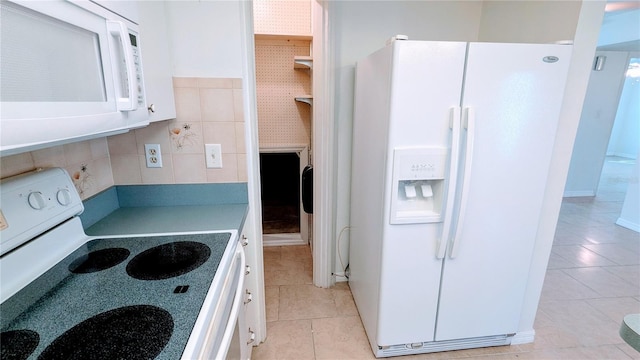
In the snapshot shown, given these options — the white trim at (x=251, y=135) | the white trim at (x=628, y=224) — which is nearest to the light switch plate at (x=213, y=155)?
the white trim at (x=251, y=135)

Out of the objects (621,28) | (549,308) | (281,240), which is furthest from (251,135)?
(621,28)

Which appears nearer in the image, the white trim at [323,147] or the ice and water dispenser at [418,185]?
the ice and water dispenser at [418,185]

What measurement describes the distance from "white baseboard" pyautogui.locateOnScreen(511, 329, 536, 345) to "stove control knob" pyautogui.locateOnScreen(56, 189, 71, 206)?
243cm

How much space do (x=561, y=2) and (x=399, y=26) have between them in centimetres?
91

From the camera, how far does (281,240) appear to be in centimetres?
329

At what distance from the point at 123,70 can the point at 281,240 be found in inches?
102

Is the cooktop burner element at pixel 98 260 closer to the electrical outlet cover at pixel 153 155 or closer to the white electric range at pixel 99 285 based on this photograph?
the white electric range at pixel 99 285

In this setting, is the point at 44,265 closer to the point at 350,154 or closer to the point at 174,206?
the point at 174,206

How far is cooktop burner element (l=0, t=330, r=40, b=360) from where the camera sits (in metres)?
0.63

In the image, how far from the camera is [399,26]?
6.91 ft

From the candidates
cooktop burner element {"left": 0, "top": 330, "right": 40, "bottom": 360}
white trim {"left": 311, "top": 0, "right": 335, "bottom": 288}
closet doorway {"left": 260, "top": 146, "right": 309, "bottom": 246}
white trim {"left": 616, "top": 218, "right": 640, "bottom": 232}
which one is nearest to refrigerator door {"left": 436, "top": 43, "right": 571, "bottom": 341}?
white trim {"left": 311, "top": 0, "right": 335, "bottom": 288}

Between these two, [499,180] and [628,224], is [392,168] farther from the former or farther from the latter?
[628,224]

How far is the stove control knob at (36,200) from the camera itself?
36.9 inches

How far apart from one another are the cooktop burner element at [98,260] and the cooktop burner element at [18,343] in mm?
281
